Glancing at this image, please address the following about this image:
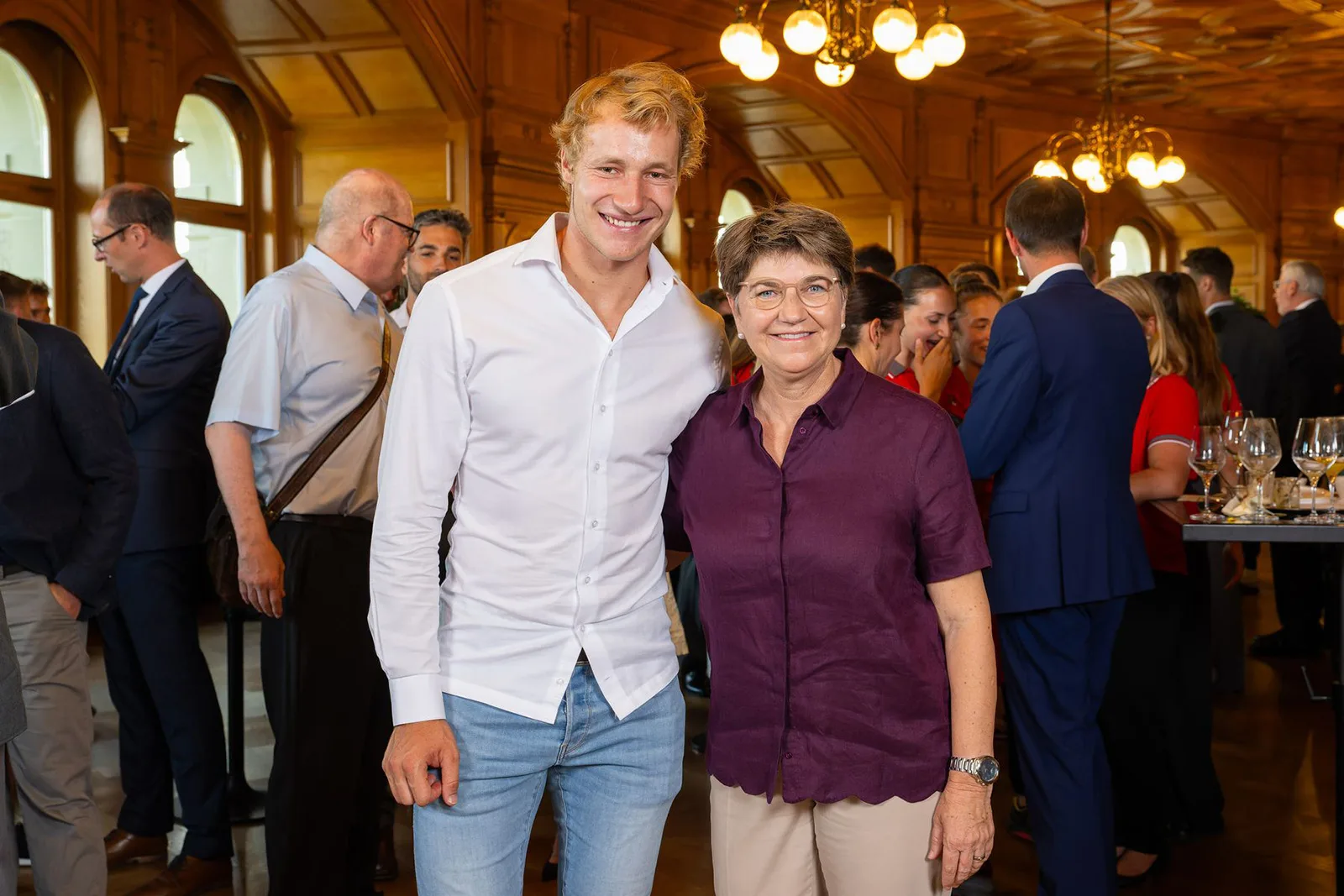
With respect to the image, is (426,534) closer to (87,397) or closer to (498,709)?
(498,709)

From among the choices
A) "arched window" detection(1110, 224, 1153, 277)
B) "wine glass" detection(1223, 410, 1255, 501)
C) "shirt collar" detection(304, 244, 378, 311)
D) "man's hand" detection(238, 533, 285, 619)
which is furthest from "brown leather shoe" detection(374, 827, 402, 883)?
"arched window" detection(1110, 224, 1153, 277)

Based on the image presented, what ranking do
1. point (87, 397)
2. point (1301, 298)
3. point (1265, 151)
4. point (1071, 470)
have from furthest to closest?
point (1265, 151), point (1301, 298), point (1071, 470), point (87, 397)

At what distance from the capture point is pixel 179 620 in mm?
3750

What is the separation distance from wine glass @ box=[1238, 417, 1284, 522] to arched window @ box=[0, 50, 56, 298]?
6.81m

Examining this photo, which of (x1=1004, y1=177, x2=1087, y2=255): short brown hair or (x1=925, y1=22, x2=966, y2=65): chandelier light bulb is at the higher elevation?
(x1=925, y1=22, x2=966, y2=65): chandelier light bulb

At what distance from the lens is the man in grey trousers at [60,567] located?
9.12 ft

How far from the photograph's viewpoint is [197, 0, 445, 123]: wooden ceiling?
8234 mm

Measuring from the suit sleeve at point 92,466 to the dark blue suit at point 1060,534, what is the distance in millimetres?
1955

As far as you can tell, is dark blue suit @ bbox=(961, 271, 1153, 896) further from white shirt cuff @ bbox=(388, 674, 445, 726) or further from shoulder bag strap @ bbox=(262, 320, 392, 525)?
white shirt cuff @ bbox=(388, 674, 445, 726)

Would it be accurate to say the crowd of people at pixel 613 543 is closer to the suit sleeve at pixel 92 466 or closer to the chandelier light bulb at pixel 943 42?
the suit sleeve at pixel 92 466

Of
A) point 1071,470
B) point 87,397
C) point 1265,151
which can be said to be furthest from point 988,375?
point 1265,151

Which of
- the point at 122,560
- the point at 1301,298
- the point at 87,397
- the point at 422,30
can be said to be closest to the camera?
the point at 87,397

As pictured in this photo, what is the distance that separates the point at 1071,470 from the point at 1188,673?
147 cm

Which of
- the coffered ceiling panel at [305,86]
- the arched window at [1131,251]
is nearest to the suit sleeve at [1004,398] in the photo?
the coffered ceiling panel at [305,86]
